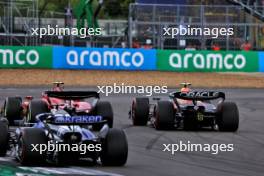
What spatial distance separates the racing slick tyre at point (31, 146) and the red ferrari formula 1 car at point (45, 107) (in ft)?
8.84

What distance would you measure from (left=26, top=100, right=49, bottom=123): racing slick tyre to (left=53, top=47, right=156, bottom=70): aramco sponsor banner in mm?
20396

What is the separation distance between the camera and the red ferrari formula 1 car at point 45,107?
16.2 metres

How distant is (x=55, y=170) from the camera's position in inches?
479

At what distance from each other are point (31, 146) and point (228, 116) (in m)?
7.24

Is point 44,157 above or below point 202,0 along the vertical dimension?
below

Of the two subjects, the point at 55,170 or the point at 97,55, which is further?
the point at 97,55

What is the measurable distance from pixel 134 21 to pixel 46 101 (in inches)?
1017

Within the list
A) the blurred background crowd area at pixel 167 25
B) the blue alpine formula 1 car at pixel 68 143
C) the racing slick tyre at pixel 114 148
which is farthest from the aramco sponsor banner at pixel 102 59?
the racing slick tyre at pixel 114 148

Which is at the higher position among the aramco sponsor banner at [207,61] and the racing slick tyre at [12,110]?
the aramco sponsor banner at [207,61]

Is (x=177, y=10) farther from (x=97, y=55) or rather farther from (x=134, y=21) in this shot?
(x=97, y=55)

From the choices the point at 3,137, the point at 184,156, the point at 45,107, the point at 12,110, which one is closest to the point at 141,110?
the point at 12,110

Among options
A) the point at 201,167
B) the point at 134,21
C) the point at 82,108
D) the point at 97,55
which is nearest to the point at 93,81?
the point at 97,55

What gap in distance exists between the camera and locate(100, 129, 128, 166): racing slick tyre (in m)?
12.6

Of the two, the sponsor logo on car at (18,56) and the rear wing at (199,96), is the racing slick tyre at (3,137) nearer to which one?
the rear wing at (199,96)
